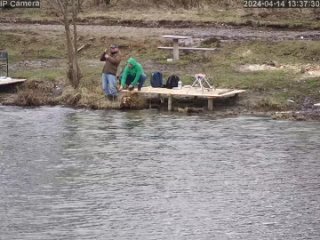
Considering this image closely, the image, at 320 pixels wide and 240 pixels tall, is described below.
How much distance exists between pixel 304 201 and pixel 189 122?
26.9ft

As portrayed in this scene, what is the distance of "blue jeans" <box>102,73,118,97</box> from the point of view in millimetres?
27969

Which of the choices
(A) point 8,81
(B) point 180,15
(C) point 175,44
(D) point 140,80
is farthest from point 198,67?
(B) point 180,15

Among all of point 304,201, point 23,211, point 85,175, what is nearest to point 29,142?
point 85,175

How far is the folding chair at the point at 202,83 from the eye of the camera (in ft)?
90.4

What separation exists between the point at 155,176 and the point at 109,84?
27.1ft

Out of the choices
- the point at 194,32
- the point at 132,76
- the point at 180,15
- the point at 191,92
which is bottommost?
the point at 191,92

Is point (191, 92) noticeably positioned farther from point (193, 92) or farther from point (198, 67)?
point (198, 67)

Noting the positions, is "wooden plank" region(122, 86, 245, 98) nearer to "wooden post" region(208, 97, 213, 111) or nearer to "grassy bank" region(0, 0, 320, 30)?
"wooden post" region(208, 97, 213, 111)

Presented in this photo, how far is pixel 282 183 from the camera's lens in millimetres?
19531

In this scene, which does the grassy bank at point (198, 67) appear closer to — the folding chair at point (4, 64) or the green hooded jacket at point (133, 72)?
the folding chair at point (4, 64)

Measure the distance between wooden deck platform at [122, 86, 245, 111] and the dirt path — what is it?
7002 millimetres

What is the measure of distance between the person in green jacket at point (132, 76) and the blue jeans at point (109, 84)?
0.24 metres

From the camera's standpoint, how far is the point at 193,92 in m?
27.3

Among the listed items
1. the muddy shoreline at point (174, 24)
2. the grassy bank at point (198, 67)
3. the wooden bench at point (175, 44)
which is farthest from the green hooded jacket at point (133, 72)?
the muddy shoreline at point (174, 24)
